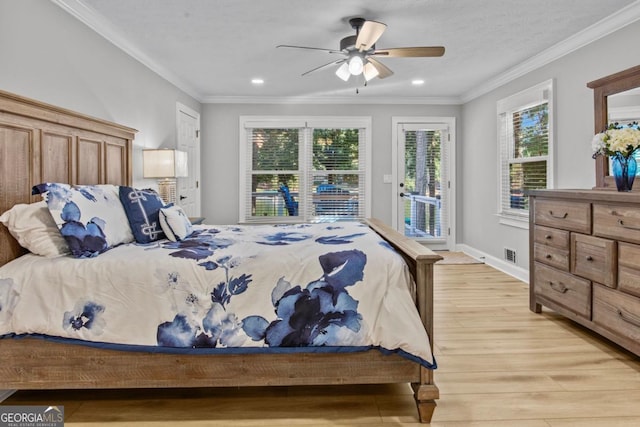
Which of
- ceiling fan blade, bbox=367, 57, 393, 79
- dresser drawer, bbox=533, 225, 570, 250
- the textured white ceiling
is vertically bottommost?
dresser drawer, bbox=533, 225, 570, 250

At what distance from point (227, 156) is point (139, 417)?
4.60 metres

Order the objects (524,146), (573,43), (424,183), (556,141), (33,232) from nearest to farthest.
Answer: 1. (33,232)
2. (573,43)
3. (556,141)
4. (524,146)
5. (424,183)

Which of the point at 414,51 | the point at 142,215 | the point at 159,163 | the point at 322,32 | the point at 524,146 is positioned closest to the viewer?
the point at 142,215

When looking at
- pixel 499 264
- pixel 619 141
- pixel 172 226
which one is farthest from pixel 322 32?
pixel 499 264

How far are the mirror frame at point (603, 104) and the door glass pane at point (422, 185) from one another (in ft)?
9.67

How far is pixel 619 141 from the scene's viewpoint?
9.46 feet

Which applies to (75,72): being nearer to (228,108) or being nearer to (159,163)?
(159,163)

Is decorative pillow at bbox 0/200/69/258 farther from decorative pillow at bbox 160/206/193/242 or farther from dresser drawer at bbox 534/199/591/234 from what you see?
dresser drawer at bbox 534/199/591/234

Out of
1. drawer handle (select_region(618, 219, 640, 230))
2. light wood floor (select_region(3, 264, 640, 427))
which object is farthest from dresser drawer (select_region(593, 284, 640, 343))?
drawer handle (select_region(618, 219, 640, 230))

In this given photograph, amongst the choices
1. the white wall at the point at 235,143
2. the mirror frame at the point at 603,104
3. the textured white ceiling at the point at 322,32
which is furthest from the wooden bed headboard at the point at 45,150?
the mirror frame at the point at 603,104

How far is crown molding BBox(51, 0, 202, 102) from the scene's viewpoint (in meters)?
2.89

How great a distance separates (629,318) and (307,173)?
4.46 m

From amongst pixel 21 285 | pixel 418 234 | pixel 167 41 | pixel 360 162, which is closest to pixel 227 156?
pixel 360 162

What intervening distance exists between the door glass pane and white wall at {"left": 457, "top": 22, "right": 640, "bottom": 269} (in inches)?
14.2
